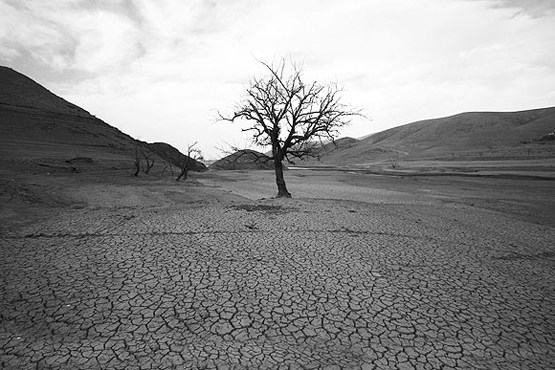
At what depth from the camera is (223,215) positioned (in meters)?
9.59

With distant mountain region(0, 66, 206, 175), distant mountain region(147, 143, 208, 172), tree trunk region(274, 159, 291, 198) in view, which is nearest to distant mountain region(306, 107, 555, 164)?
distant mountain region(147, 143, 208, 172)

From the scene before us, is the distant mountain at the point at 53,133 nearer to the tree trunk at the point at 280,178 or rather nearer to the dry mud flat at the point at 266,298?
the tree trunk at the point at 280,178

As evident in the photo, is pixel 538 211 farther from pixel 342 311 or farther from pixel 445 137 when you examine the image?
pixel 445 137

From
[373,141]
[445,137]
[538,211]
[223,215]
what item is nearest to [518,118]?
[445,137]

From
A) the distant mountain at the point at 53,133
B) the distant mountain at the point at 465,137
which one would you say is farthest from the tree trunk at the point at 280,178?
the distant mountain at the point at 465,137

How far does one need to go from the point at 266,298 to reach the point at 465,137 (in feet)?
357

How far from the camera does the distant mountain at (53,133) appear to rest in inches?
1151

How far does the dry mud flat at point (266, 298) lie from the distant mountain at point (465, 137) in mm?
74313

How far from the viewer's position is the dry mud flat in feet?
11.2

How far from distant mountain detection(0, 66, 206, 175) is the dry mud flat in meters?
25.8

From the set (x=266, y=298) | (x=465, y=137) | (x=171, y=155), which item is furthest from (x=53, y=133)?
(x=465, y=137)

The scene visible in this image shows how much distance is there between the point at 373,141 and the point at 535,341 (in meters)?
140

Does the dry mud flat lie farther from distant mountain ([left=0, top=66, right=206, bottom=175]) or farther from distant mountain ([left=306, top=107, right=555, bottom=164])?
distant mountain ([left=306, top=107, right=555, bottom=164])

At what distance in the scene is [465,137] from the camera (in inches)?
3605
